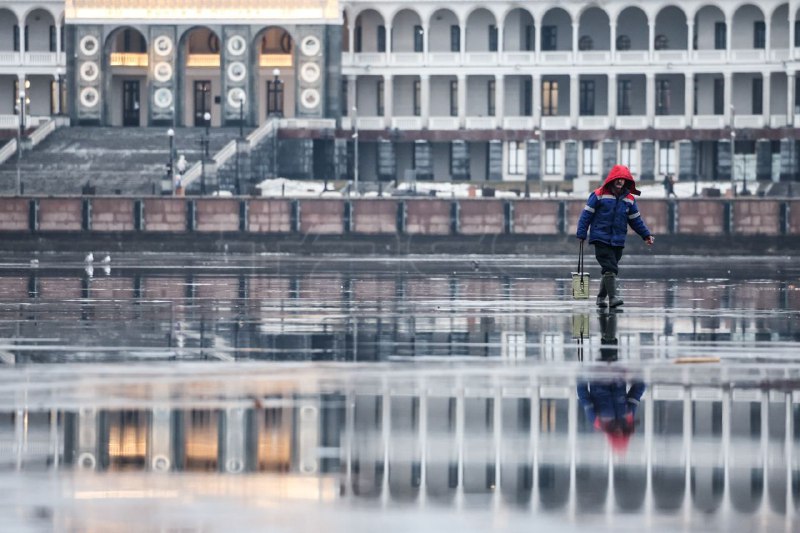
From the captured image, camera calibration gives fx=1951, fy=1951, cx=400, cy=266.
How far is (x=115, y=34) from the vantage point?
98938 millimetres

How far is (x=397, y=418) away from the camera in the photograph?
558 inches

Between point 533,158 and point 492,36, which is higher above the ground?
point 492,36

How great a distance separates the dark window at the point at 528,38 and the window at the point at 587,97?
342cm

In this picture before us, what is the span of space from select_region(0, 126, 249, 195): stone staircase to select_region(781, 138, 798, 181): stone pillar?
89.5 feet

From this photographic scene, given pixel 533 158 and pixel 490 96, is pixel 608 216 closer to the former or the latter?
pixel 533 158

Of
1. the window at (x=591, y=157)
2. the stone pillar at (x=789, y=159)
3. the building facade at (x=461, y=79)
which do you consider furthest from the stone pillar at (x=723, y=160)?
the window at (x=591, y=157)

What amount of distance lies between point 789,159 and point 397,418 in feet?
282

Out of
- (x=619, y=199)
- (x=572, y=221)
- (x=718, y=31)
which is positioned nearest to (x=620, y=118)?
(x=718, y=31)

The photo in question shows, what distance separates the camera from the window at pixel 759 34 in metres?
101

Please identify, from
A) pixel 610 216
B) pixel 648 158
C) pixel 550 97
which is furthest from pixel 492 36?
pixel 610 216

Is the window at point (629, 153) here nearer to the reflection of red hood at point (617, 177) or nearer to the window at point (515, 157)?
the window at point (515, 157)

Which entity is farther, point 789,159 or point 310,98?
point 310,98

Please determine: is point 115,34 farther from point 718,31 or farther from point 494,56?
point 718,31

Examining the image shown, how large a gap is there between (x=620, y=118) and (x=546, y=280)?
6079cm
